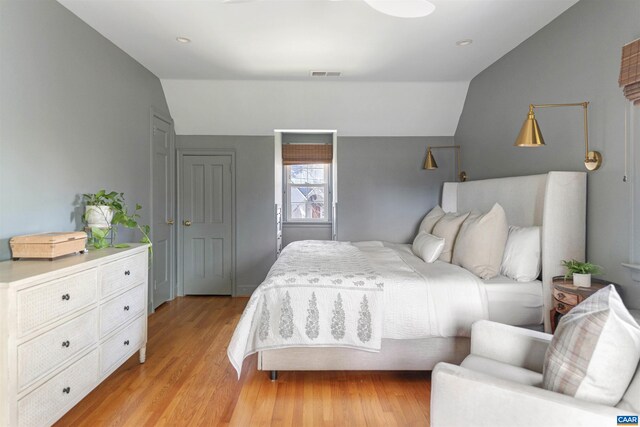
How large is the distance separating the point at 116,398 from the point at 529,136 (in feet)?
10.2

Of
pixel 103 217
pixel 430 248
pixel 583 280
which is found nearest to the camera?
pixel 583 280

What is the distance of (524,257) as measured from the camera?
250 cm

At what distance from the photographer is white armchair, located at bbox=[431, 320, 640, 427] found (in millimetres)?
1111

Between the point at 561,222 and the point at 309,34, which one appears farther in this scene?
the point at 309,34

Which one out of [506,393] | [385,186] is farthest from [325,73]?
[506,393]

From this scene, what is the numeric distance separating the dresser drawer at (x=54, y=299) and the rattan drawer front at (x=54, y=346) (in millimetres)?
70

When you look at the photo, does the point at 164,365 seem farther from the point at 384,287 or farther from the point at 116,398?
the point at 384,287

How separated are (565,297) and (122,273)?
109 inches

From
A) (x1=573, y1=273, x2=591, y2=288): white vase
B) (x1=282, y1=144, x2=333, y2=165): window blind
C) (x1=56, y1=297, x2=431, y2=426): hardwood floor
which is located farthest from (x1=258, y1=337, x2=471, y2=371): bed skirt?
(x1=282, y1=144, x2=333, y2=165): window blind

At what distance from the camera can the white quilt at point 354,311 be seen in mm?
2311

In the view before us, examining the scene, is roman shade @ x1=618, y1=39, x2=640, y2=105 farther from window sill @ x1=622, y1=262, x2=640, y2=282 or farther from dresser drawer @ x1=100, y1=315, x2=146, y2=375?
dresser drawer @ x1=100, y1=315, x2=146, y2=375

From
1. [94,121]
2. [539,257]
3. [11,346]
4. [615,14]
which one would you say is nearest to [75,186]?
[94,121]

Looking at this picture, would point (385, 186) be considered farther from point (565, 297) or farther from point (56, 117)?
point (56, 117)

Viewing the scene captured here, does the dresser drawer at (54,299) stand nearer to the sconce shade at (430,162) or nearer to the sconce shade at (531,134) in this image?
the sconce shade at (531,134)
